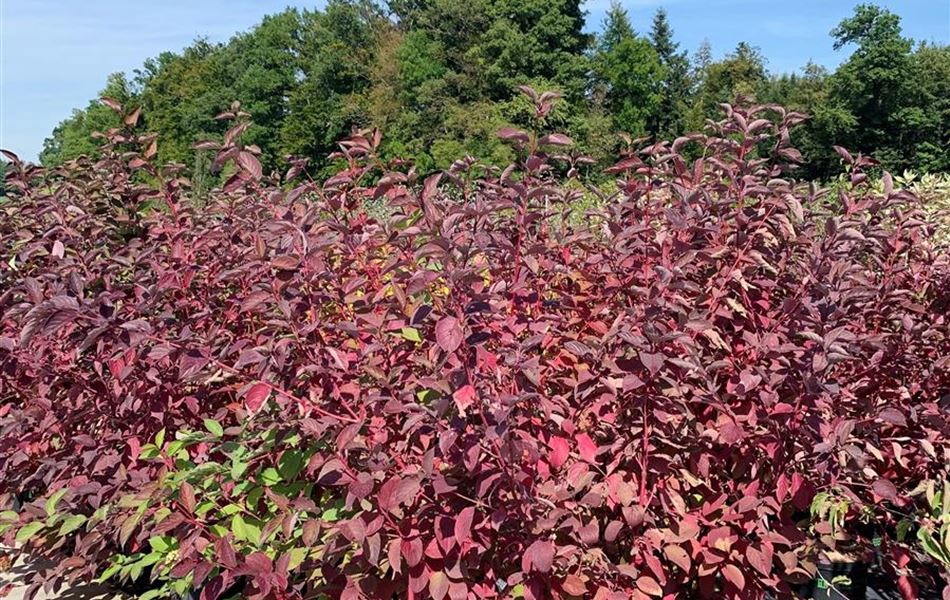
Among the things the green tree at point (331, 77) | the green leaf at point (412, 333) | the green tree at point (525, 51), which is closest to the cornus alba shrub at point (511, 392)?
the green leaf at point (412, 333)

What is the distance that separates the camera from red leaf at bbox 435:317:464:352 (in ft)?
3.86

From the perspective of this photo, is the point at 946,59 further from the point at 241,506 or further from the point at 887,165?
the point at 241,506

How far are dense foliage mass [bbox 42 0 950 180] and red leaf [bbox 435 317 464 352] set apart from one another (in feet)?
95.7

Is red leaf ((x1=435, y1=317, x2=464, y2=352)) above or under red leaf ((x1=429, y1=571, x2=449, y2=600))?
above

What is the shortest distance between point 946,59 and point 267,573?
42.9 m

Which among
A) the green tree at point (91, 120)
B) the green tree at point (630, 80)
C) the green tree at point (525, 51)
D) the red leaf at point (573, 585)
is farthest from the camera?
the green tree at point (91, 120)

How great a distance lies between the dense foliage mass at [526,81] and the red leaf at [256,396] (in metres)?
29.0

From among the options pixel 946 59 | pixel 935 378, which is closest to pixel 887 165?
pixel 946 59

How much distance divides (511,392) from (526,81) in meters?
34.2

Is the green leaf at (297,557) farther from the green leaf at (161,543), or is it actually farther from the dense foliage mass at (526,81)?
the dense foliage mass at (526,81)

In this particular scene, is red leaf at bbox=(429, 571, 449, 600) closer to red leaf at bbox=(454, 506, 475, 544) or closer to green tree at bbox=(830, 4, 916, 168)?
red leaf at bbox=(454, 506, 475, 544)

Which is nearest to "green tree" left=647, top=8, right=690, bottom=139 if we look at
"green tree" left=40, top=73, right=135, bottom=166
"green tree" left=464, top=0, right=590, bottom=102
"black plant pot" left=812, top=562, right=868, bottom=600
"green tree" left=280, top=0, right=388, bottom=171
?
"green tree" left=464, top=0, right=590, bottom=102

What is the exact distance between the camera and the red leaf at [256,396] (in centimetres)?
133

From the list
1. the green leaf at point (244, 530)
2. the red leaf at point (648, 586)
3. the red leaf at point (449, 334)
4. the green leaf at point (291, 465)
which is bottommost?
the red leaf at point (648, 586)
